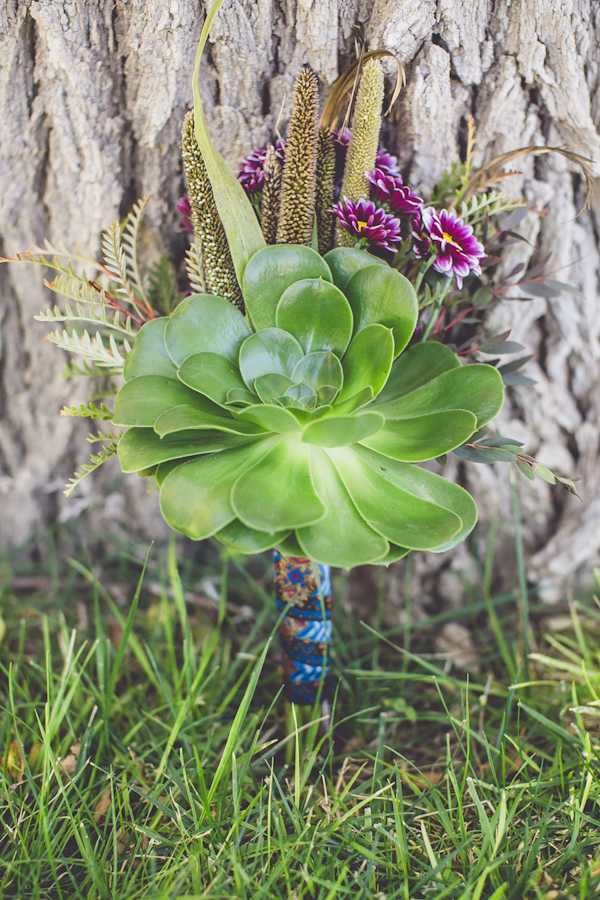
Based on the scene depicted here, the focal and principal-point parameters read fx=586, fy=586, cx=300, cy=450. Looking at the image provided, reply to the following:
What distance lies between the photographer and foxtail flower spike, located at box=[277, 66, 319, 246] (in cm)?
89

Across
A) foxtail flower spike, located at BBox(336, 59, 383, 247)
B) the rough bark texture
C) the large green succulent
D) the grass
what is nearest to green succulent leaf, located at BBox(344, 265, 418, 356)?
the large green succulent

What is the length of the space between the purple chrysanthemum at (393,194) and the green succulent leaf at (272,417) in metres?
0.39

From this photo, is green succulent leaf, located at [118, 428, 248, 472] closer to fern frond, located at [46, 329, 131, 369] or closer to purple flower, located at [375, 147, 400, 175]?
fern frond, located at [46, 329, 131, 369]

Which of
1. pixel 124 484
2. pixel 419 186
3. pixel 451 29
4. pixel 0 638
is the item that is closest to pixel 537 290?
pixel 419 186

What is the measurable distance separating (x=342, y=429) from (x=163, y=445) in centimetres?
29

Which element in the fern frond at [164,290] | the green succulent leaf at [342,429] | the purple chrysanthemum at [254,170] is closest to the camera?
the green succulent leaf at [342,429]

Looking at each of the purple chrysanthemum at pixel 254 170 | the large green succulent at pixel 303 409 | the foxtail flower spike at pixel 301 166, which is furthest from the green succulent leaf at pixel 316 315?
the purple chrysanthemum at pixel 254 170

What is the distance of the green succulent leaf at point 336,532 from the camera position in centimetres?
81

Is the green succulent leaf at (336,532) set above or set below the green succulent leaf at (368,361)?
below

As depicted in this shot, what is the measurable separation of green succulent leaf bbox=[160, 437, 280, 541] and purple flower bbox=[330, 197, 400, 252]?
36cm

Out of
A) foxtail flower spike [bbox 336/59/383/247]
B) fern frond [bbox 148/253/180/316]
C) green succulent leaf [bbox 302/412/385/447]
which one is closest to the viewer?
green succulent leaf [bbox 302/412/385/447]

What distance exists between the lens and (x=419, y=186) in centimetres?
113

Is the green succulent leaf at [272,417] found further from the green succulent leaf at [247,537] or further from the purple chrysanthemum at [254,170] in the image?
the purple chrysanthemum at [254,170]

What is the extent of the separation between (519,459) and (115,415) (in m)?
0.65
